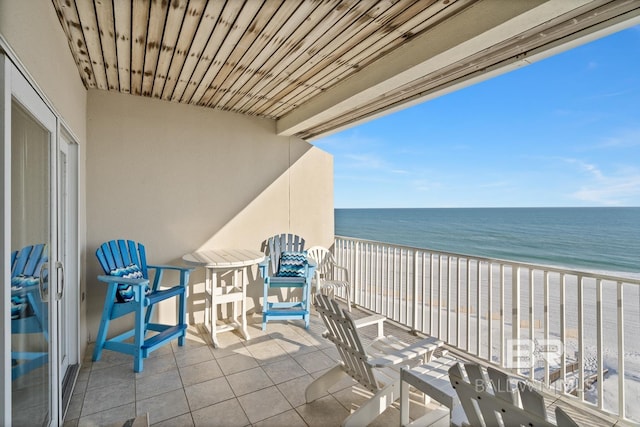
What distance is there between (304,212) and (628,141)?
21.6 metres

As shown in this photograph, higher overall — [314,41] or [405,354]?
[314,41]

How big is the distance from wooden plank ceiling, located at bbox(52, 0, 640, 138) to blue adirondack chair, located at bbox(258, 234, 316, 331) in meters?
1.87

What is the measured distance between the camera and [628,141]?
55.3ft

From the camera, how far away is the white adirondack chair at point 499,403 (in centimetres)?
108

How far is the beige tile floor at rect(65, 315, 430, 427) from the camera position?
6.70ft

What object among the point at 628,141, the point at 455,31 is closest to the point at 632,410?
the point at 455,31

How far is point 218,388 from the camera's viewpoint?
238 centimetres

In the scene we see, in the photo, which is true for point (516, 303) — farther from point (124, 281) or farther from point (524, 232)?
point (524, 232)

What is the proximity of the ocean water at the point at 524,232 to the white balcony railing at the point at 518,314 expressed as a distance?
655 cm

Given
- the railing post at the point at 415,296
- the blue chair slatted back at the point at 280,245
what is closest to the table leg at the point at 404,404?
the railing post at the point at 415,296

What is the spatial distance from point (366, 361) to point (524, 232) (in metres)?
21.7

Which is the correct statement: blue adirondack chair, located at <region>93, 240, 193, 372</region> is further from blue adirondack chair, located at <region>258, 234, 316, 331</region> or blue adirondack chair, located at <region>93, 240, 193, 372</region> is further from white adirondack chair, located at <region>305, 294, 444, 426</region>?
white adirondack chair, located at <region>305, 294, 444, 426</region>

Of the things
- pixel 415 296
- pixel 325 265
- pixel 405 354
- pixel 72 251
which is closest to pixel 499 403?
pixel 405 354

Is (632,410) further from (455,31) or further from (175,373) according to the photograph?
(175,373)
